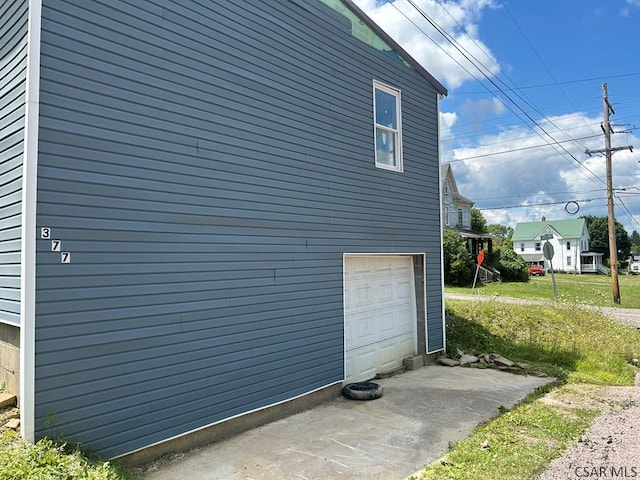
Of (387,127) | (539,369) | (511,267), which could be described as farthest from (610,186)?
(387,127)

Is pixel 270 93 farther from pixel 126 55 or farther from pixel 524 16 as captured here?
pixel 524 16

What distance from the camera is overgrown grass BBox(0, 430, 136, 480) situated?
280cm

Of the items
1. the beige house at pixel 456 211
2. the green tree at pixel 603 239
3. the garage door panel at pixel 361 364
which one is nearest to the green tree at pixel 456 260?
the beige house at pixel 456 211

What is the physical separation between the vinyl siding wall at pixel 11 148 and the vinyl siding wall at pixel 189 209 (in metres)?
0.23

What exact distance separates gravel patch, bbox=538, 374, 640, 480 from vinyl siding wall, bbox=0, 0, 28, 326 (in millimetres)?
4740

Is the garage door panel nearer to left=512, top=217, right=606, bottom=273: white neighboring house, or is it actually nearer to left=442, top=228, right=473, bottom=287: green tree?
left=442, top=228, right=473, bottom=287: green tree

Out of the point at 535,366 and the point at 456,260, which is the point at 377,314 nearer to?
the point at 535,366

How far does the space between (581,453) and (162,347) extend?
4.21m

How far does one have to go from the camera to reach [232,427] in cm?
475

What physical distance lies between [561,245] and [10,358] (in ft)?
209

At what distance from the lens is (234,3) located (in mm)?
5062

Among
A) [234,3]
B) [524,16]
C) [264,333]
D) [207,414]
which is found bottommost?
[207,414]

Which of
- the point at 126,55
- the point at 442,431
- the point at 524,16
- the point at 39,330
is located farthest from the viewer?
the point at 524,16

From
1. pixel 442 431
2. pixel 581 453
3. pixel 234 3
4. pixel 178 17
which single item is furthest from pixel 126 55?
pixel 581 453
